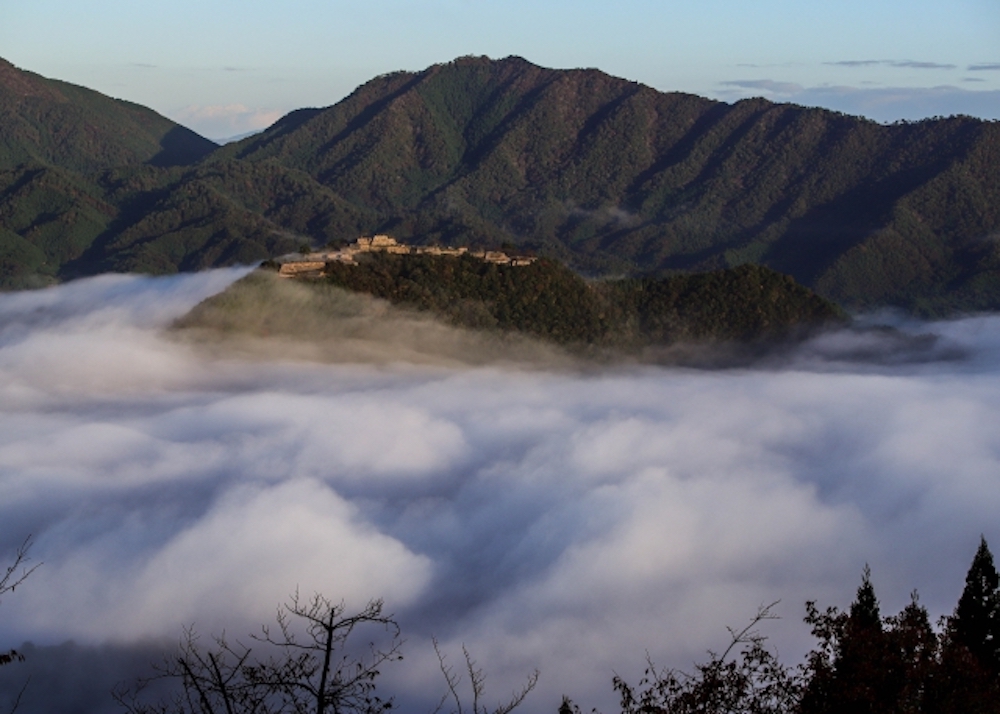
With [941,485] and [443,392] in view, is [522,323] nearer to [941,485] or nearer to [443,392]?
[443,392]

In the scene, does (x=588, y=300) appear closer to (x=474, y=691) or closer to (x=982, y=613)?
(x=982, y=613)

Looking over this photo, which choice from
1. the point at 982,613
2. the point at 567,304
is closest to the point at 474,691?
the point at 982,613

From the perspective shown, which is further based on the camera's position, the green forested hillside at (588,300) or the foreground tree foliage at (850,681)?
the green forested hillside at (588,300)

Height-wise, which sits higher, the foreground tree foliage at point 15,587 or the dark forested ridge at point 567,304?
the dark forested ridge at point 567,304

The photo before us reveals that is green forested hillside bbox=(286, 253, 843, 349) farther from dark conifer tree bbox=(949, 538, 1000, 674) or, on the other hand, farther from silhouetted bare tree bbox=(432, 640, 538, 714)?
dark conifer tree bbox=(949, 538, 1000, 674)

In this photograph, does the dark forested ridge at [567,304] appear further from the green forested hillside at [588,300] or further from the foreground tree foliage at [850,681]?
the foreground tree foliage at [850,681]

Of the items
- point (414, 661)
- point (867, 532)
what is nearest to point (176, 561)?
point (414, 661)

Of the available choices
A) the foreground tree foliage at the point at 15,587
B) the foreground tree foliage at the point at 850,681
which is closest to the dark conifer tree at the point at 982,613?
the foreground tree foliage at the point at 850,681

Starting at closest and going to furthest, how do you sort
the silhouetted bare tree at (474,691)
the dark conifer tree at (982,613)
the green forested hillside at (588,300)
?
1. the silhouetted bare tree at (474,691)
2. the dark conifer tree at (982,613)
3. the green forested hillside at (588,300)

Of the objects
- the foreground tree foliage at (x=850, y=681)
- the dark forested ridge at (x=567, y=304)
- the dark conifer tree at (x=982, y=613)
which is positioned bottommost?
the foreground tree foliage at (x=850, y=681)

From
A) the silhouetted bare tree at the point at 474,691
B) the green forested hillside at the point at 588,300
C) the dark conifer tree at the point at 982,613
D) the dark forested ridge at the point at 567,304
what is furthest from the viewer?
the green forested hillside at the point at 588,300

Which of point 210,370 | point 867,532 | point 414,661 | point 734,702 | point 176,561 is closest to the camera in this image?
point 734,702
